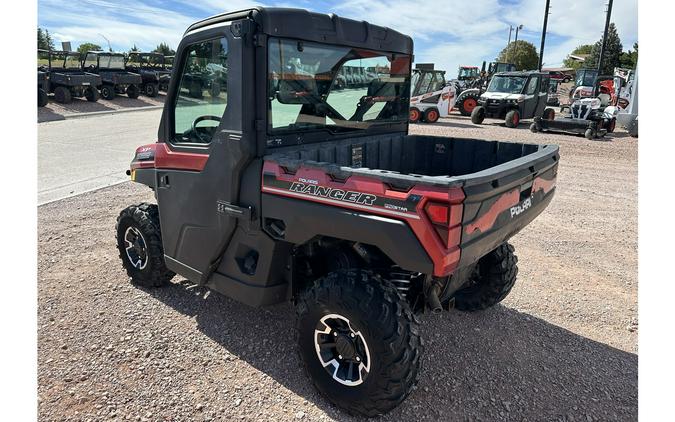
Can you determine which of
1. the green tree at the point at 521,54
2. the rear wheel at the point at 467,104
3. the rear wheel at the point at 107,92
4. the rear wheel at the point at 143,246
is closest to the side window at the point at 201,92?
the rear wheel at the point at 143,246

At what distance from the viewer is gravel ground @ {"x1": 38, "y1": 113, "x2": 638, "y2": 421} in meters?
2.78

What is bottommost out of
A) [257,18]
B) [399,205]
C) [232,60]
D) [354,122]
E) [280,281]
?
[280,281]

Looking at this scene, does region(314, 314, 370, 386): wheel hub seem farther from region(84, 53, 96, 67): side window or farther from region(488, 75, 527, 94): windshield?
region(84, 53, 96, 67): side window

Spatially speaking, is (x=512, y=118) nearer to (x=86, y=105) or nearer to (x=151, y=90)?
(x=86, y=105)

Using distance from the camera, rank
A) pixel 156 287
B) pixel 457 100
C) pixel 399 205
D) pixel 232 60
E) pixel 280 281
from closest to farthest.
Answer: pixel 399 205 < pixel 232 60 < pixel 280 281 < pixel 156 287 < pixel 457 100

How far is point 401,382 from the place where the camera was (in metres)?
2.50

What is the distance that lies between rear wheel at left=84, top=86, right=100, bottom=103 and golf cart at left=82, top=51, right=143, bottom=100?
4.20 ft

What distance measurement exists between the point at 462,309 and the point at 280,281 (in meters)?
1.65

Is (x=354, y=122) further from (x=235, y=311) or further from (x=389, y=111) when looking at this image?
(x=235, y=311)

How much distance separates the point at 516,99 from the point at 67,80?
1873 cm

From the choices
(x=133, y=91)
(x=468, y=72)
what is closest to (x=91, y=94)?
(x=133, y=91)

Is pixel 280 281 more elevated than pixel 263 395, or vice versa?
pixel 280 281

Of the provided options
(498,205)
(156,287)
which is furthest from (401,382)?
(156,287)

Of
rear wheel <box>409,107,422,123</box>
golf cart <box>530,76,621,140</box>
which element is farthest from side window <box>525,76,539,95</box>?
rear wheel <box>409,107,422,123</box>
